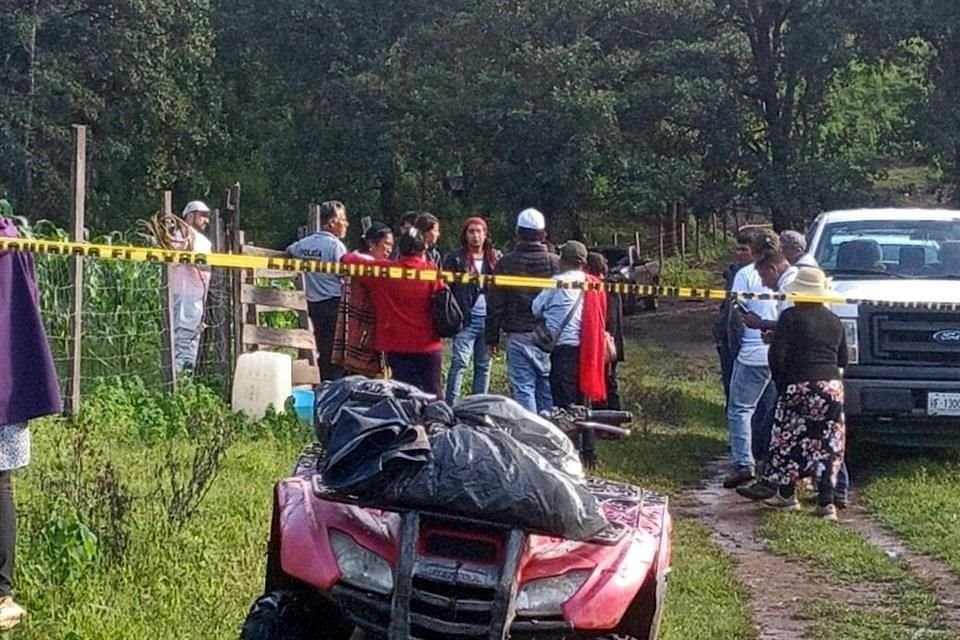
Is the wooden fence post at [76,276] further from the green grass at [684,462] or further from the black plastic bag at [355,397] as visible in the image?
the black plastic bag at [355,397]

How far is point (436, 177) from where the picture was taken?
38281mm

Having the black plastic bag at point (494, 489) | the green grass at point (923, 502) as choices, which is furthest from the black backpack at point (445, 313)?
the black plastic bag at point (494, 489)

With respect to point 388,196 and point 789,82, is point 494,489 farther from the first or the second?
point 388,196

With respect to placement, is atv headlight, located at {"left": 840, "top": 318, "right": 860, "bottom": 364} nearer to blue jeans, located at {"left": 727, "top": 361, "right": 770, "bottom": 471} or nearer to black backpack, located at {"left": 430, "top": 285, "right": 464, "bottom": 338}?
blue jeans, located at {"left": 727, "top": 361, "right": 770, "bottom": 471}

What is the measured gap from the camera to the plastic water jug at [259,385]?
1139cm

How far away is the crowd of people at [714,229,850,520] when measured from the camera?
9617mm

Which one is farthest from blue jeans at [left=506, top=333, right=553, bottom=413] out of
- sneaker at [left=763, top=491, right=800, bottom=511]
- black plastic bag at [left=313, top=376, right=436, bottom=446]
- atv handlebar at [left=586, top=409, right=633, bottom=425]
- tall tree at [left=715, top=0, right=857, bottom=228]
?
tall tree at [left=715, top=0, right=857, bottom=228]

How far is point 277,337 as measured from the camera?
42.5 feet

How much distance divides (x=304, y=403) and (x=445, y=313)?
2.23 metres

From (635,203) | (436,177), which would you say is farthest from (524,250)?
(436,177)

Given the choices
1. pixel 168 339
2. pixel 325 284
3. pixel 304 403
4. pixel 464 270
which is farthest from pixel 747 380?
pixel 168 339

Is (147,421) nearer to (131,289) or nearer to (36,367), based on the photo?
(131,289)

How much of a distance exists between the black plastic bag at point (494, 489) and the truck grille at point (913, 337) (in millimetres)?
7355

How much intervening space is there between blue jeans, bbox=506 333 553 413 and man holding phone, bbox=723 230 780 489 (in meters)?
1.38
